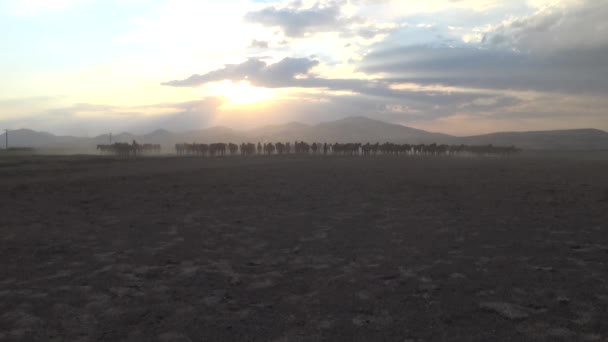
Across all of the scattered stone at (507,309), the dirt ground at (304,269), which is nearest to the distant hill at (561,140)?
the dirt ground at (304,269)

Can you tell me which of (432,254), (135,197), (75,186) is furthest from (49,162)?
(432,254)

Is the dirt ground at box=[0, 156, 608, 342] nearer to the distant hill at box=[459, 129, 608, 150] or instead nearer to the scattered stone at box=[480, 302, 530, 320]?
the scattered stone at box=[480, 302, 530, 320]

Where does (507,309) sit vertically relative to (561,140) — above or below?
below

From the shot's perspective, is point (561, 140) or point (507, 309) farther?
point (561, 140)

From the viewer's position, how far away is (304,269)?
840 centimetres

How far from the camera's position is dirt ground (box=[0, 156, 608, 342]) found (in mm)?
5848

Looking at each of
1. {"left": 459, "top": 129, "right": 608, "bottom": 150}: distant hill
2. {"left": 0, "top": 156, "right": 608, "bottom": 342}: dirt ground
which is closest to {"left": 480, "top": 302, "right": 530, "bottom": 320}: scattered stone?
{"left": 0, "top": 156, "right": 608, "bottom": 342}: dirt ground

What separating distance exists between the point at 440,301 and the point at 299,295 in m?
2.04

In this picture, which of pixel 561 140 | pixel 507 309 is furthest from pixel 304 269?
pixel 561 140

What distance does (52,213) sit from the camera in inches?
543

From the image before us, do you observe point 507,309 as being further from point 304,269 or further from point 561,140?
point 561,140

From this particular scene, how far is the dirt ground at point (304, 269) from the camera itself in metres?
5.85

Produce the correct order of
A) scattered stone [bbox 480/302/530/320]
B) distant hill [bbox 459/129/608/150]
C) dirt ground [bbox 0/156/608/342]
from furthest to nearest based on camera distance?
distant hill [bbox 459/129/608/150] → scattered stone [bbox 480/302/530/320] → dirt ground [bbox 0/156/608/342]

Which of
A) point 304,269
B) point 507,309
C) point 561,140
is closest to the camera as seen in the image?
point 507,309
